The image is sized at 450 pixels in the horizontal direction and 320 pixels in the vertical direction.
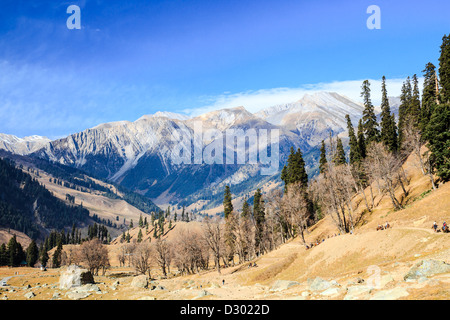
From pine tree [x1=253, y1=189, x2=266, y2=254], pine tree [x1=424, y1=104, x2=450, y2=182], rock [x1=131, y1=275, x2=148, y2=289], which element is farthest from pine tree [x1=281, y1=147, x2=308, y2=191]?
rock [x1=131, y1=275, x2=148, y2=289]

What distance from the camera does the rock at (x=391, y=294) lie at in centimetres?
1905

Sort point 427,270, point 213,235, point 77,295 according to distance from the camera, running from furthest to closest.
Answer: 1. point 213,235
2. point 77,295
3. point 427,270

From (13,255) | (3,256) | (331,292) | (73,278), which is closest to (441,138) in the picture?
(331,292)

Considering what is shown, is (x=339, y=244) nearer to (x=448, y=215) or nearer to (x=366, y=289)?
(x=448, y=215)

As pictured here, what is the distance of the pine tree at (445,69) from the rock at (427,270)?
54.2 metres

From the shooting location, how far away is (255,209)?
341ft

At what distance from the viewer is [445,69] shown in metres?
69.6

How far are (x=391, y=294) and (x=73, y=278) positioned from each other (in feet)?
171

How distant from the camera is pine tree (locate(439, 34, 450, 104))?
66.1m

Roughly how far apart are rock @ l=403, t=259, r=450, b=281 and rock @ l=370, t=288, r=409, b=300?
4.56 metres

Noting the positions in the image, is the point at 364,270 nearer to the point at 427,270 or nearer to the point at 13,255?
the point at 427,270

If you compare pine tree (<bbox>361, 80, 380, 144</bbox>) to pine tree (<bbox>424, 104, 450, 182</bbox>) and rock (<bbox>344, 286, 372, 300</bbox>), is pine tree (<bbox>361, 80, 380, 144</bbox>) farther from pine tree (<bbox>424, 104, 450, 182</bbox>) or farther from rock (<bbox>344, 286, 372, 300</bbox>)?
rock (<bbox>344, 286, 372, 300</bbox>)

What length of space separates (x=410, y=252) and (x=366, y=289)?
61.1ft

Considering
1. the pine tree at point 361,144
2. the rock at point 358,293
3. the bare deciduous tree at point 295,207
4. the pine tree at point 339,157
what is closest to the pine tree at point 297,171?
the bare deciduous tree at point 295,207
